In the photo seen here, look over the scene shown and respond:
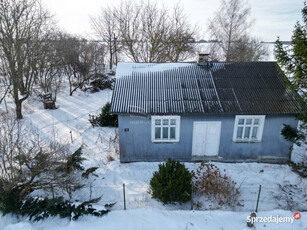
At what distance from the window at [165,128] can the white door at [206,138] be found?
0.87 metres

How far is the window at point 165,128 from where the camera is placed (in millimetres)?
9219

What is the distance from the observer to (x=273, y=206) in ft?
23.6

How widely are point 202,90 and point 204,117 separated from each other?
1431mm

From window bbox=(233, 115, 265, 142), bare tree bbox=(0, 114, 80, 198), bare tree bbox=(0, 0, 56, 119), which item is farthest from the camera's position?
bare tree bbox=(0, 0, 56, 119)

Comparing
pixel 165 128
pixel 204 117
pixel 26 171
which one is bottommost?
pixel 26 171

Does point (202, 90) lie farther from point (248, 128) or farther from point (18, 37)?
point (18, 37)

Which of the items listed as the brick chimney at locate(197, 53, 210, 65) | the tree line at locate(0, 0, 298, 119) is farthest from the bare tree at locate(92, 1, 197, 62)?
the brick chimney at locate(197, 53, 210, 65)

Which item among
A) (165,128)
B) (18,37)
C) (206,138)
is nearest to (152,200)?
(165,128)

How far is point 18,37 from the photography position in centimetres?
1517

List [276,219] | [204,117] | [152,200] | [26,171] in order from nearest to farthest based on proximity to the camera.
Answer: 1. [276,219]
2. [26,171]
3. [152,200]
4. [204,117]

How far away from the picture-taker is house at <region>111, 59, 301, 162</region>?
9.09 metres

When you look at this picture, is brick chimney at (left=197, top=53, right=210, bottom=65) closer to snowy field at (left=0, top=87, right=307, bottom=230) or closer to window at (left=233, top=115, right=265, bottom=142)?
window at (left=233, top=115, right=265, bottom=142)

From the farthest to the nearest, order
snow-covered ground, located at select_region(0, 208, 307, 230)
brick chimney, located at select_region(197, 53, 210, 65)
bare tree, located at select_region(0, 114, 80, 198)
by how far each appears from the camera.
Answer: brick chimney, located at select_region(197, 53, 210, 65), bare tree, located at select_region(0, 114, 80, 198), snow-covered ground, located at select_region(0, 208, 307, 230)

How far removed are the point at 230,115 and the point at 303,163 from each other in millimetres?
4133
